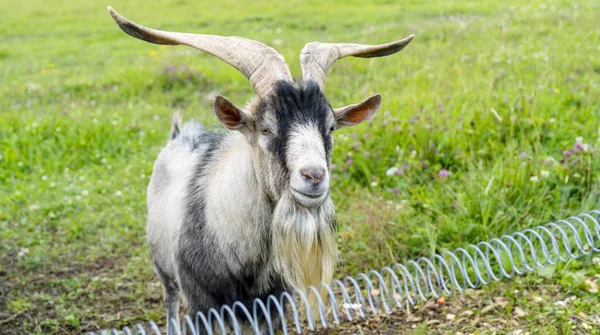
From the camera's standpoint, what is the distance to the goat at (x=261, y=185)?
281cm

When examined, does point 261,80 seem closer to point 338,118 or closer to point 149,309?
point 338,118

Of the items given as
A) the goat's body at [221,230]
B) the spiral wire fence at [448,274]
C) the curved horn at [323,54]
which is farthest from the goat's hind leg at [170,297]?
the curved horn at [323,54]

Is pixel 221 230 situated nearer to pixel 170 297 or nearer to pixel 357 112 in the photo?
pixel 357 112

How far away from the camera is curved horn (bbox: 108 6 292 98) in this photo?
297cm

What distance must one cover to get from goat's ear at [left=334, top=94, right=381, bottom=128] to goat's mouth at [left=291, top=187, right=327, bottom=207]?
1.82ft

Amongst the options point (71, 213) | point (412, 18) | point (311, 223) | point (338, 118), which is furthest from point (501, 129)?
point (412, 18)

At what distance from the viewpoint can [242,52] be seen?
10.1 feet

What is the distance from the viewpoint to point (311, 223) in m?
2.88

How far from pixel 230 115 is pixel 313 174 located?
0.60 metres

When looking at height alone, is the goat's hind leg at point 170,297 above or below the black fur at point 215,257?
below

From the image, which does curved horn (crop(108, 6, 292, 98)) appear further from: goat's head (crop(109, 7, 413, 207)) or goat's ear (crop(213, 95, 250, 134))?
goat's ear (crop(213, 95, 250, 134))

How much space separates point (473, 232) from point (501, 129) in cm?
138

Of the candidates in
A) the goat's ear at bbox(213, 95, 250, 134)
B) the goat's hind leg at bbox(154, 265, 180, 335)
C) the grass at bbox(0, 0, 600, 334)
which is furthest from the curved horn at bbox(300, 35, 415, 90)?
the goat's hind leg at bbox(154, 265, 180, 335)

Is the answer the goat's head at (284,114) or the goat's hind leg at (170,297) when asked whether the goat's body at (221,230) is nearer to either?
the goat's head at (284,114)
